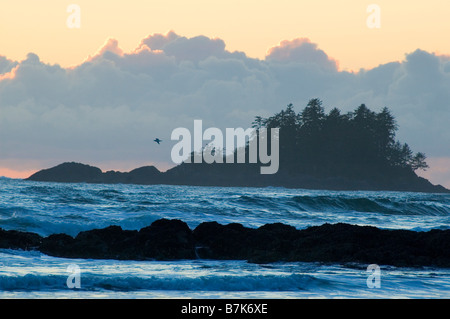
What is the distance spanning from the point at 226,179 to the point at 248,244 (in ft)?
384

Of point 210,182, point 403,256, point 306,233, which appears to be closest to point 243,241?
point 306,233

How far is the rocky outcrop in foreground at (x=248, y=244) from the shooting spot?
19844 millimetres

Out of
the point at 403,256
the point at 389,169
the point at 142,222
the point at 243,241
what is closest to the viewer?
the point at 403,256

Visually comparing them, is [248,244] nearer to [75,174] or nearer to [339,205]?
[339,205]

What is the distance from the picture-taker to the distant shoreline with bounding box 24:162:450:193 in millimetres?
131238

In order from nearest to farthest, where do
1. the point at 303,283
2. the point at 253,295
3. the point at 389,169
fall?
the point at 253,295, the point at 303,283, the point at 389,169

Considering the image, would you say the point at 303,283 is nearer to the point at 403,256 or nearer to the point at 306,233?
the point at 403,256

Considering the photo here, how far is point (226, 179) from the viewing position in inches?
5443

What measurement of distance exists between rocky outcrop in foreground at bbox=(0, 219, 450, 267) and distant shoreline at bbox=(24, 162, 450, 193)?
355ft

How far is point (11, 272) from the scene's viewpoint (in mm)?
16609

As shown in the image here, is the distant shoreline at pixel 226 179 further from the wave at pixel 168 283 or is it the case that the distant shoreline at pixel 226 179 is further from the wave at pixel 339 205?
the wave at pixel 168 283

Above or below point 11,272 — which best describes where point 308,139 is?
above

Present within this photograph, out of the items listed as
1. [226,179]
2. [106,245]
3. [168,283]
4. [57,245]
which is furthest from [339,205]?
[226,179]
